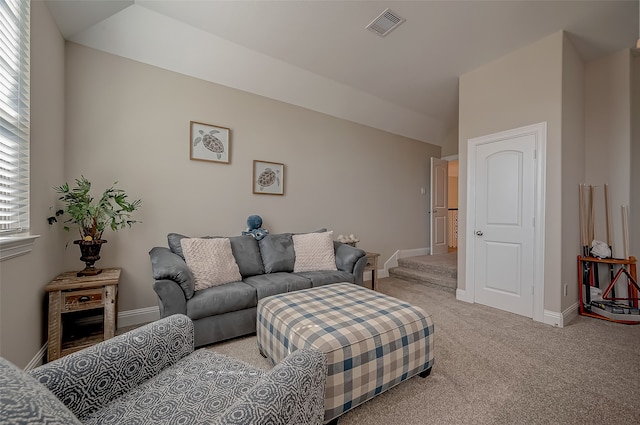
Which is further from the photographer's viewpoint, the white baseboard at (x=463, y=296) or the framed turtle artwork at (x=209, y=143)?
the white baseboard at (x=463, y=296)

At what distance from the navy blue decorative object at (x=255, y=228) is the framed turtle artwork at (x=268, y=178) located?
0.38m

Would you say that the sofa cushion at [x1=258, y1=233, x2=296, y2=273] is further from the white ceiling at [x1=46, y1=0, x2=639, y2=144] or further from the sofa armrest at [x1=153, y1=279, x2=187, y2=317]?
the white ceiling at [x1=46, y1=0, x2=639, y2=144]

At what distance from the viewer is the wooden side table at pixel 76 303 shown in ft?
6.18

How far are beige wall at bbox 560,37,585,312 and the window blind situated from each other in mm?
4445

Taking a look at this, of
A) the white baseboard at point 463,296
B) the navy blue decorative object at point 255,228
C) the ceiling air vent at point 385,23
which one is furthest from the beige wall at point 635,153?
the navy blue decorative object at point 255,228

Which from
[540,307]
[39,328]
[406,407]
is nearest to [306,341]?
[406,407]

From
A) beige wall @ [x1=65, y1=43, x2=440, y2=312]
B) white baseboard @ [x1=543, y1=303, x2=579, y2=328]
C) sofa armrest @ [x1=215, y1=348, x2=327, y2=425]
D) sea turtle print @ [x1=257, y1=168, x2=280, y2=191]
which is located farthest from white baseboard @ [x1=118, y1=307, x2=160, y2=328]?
white baseboard @ [x1=543, y1=303, x2=579, y2=328]

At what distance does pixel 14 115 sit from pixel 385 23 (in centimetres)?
298

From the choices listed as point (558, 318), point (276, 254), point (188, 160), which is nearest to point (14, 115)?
point (188, 160)

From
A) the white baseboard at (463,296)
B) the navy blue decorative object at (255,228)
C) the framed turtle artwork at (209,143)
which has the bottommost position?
the white baseboard at (463,296)

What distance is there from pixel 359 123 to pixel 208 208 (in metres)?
2.76

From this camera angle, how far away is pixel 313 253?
3.16 metres

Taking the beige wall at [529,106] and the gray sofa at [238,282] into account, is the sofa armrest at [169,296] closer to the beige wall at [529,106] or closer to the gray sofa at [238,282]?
the gray sofa at [238,282]

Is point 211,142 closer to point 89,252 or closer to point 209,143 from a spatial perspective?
point 209,143
